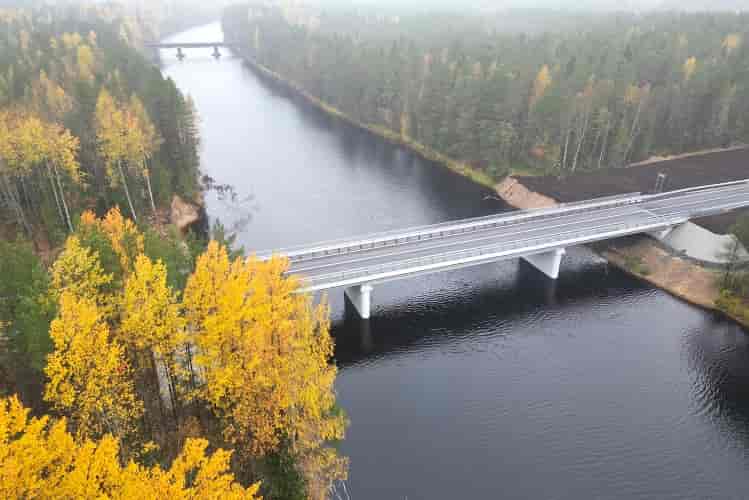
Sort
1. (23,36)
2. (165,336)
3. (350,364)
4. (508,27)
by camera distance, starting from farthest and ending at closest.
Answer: (508,27), (23,36), (350,364), (165,336)

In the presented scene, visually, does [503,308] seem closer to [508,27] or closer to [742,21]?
[742,21]

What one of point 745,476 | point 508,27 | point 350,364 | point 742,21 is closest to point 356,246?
point 350,364

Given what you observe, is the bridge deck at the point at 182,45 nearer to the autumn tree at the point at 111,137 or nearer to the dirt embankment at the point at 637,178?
the autumn tree at the point at 111,137

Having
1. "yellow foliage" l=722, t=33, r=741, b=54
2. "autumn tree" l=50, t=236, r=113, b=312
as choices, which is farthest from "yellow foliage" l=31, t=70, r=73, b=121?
"yellow foliage" l=722, t=33, r=741, b=54

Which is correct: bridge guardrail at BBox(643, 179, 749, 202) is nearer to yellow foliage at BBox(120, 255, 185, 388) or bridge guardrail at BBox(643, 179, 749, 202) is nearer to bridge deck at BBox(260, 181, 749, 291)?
bridge deck at BBox(260, 181, 749, 291)

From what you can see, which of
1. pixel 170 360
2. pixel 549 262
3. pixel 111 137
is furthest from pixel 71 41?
pixel 170 360

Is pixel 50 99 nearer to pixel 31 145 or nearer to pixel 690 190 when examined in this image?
pixel 31 145
